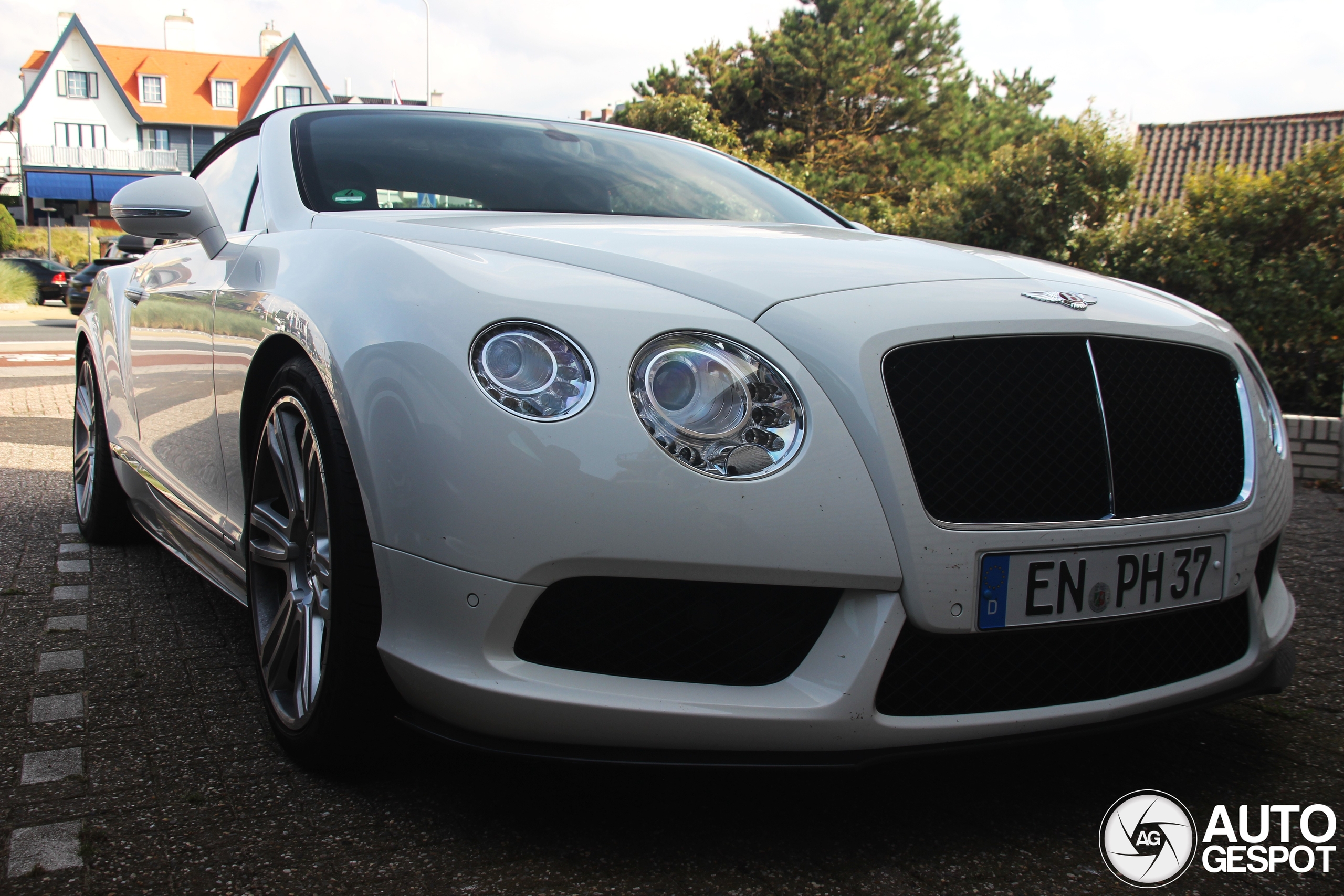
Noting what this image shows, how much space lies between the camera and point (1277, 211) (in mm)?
7789

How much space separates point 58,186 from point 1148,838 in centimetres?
5451

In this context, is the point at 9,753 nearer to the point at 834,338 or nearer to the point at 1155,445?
the point at 834,338

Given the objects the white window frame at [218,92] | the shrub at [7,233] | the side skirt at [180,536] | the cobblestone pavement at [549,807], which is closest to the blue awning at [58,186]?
the white window frame at [218,92]

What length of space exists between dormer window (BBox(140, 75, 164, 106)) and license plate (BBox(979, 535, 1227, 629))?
5584 centimetres

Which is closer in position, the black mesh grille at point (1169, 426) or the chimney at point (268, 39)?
the black mesh grille at point (1169, 426)

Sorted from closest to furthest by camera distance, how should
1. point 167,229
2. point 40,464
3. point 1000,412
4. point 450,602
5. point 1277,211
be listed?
point 450,602 → point 1000,412 → point 167,229 → point 40,464 → point 1277,211

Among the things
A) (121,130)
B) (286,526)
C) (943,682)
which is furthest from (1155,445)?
(121,130)

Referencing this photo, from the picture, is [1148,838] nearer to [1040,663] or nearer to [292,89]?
[1040,663]

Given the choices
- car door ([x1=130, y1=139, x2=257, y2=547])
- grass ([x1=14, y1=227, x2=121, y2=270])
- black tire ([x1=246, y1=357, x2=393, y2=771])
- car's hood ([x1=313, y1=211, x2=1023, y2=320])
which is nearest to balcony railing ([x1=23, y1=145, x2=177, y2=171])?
grass ([x1=14, y1=227, x2=121, y2=270])

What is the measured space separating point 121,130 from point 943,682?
55.8 meters

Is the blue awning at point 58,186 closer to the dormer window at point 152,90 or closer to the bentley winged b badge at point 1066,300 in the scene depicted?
the dormer window at point 152,90

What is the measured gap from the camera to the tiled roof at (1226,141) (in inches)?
1029

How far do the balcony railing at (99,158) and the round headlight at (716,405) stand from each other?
2031 inches

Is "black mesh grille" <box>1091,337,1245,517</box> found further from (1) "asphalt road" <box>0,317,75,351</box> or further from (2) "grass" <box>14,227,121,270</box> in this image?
(2) "grass" <box>14,227,121,270</box>
